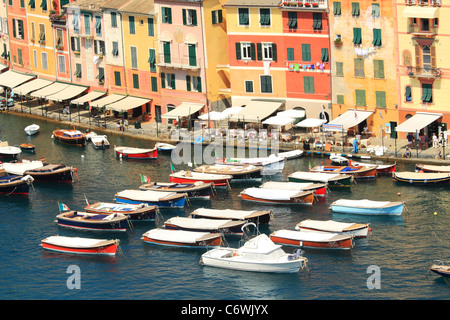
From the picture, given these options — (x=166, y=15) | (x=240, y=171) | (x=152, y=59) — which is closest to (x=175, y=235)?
(x=240, y=171)

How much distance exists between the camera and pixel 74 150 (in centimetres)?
13550

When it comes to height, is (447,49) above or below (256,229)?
above

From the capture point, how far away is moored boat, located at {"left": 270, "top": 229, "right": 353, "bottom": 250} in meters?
94.4

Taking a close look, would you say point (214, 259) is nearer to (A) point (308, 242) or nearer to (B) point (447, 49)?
(A) point (308, 242)

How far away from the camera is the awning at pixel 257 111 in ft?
436

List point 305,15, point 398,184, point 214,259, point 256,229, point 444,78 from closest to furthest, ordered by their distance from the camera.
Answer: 1. point 214,259
2. point 256,229
3. point 398,184
4. point 444,78
5. point 305,15

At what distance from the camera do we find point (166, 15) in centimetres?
14062

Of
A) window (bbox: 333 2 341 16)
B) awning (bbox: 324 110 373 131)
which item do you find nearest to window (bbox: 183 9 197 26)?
window (bbox: 333 2 341 16)

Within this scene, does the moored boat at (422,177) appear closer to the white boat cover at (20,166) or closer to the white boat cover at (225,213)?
the white boat cover at (225,213)

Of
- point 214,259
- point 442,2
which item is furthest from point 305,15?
point 214,259

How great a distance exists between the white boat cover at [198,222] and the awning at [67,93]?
5655 cm

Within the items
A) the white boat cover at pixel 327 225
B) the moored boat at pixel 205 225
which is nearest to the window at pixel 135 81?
the moored boat at pixel 205 225

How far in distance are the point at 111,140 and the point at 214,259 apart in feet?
169

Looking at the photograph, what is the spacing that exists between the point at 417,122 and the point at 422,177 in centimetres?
1193
